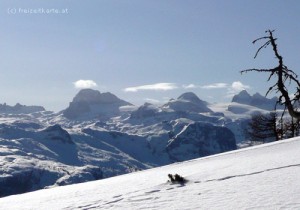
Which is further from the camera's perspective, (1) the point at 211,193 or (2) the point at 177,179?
(2) the point at 177,179

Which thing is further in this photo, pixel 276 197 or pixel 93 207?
pixel 93 207

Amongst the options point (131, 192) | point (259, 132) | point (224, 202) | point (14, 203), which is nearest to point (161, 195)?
point (131, 192)

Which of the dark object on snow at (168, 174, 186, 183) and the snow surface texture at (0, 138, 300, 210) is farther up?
the dark object on snow at (168, 174, 186, 183)

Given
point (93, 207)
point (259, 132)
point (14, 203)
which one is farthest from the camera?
point (259, 132)

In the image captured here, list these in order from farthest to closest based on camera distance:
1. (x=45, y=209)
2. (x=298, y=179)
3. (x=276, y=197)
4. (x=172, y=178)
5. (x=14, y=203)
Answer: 1. (x=14, y=203)
2. (x=172, y=178)
3. (x=45, y=209)
4. (x=298, y=179)
5. (x=276, y=197)

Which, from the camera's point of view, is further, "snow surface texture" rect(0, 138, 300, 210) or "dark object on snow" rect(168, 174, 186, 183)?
"dark object on snow" rect(168, 174, 186, 183)

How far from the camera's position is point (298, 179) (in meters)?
7.67

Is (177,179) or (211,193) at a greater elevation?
(177,179)

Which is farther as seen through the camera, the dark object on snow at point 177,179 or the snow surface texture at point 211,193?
the dark object on snow at point 177,179

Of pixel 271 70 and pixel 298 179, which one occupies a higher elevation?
pixel 271 70

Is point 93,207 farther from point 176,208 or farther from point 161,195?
point 176,208

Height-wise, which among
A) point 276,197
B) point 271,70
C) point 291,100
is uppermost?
point 271,70

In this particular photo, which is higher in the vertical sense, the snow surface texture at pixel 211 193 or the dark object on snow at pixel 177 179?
the dark object on snow at pixel 177 179

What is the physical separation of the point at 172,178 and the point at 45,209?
3016 millimetres
